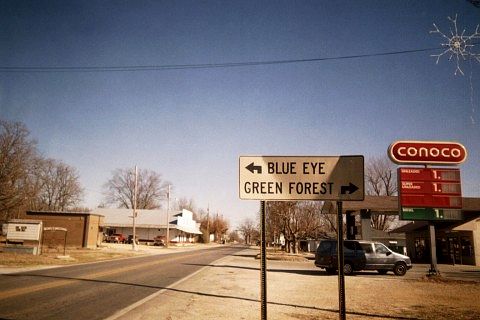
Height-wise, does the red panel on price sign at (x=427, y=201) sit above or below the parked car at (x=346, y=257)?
above

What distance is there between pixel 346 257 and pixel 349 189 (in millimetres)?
17822

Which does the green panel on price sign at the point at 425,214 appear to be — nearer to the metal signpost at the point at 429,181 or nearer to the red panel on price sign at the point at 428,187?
the metal signpost at the point at 429,181

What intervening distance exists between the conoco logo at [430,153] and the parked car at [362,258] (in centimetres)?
600

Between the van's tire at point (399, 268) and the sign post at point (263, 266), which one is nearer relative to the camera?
the sign post at point (263, 266)

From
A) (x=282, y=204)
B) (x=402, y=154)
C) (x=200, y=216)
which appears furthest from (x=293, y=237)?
(x=200, y=216)

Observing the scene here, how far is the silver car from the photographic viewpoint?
860 inches

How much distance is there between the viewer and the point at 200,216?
516ft

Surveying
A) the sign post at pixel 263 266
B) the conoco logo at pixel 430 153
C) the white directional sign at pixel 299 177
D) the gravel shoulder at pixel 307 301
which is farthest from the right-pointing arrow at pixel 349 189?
the conoco logo at pixel 430 153

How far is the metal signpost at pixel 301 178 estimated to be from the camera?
17.4 feet

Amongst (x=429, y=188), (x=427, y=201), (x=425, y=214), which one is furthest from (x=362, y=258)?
(x=429, y=188)

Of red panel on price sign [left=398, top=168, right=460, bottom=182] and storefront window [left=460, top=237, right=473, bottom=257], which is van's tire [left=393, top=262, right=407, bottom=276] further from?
storefront window [left=460, top=237, right=473, bottom=257]

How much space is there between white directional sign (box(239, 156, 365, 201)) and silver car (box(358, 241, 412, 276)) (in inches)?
723

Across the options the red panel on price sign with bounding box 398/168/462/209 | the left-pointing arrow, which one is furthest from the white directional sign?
the red panel on price sign with bounding box 398/168/462/209

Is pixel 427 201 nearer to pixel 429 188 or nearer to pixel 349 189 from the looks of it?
pixel 429 188
